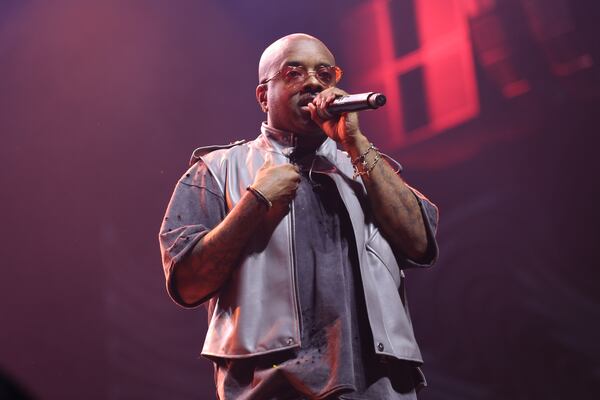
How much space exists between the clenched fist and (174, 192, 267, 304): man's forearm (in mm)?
32

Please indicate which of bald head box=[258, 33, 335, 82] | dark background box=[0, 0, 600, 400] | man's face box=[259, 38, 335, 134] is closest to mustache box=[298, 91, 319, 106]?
man's face box=[259, 38, 335, 134]

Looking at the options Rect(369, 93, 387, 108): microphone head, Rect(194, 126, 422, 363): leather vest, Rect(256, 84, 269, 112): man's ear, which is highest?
Rect(256, 84, 269, 112): man's ear

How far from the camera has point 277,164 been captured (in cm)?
177

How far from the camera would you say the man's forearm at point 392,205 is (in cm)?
168

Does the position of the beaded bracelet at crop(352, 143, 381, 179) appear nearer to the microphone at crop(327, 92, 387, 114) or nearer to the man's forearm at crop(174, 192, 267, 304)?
the microphone at crop(327, 92, 387, 114)

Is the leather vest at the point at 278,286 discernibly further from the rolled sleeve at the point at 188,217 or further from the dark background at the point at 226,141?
the dark background at the point at 226,141

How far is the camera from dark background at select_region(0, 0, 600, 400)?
9.43 feet

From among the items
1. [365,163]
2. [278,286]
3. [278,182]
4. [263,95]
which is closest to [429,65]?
[263,95]

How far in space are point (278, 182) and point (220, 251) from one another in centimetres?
18
